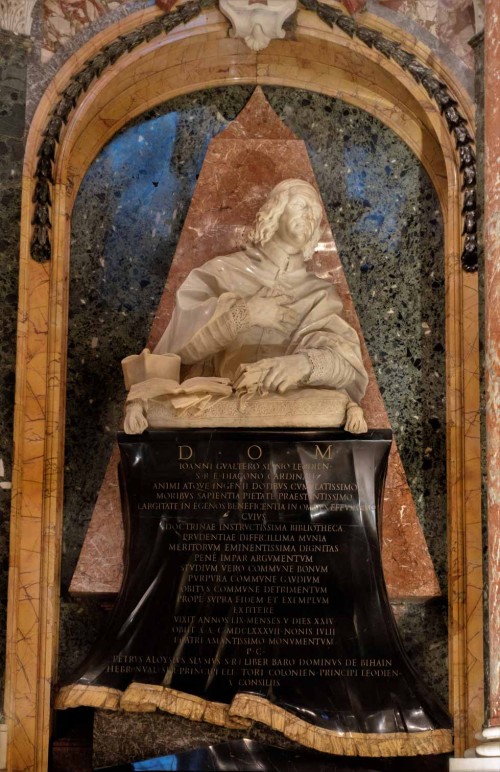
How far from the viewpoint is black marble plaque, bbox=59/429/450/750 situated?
8.41 m

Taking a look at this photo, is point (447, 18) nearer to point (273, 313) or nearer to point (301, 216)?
point (301, 216)

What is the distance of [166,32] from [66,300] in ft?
5.84

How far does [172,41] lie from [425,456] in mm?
3018

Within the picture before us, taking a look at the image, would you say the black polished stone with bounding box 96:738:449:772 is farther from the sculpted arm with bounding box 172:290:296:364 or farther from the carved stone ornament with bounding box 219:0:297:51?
the carved stone ornament with bounding box 219:0:297:51

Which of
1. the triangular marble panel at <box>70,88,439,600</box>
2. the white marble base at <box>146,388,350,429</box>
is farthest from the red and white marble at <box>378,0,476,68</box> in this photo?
the white marble base at <box>146,388,350,429</box>

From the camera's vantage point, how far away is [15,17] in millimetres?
9344

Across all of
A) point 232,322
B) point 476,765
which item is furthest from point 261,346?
point 476,765

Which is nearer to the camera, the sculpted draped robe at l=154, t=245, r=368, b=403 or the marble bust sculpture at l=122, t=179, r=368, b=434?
the marble bust sculpture at l=122, t=179, r=368, b=434

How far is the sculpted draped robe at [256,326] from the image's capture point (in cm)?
892

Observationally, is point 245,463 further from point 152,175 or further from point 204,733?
point 152,175

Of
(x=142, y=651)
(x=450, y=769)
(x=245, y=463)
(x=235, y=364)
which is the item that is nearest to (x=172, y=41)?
(x=235, y=364)

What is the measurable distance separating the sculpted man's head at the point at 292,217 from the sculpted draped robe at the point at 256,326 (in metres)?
0.10

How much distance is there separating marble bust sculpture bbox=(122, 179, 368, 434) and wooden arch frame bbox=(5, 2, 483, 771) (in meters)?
0.61

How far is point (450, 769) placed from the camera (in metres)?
8.02
